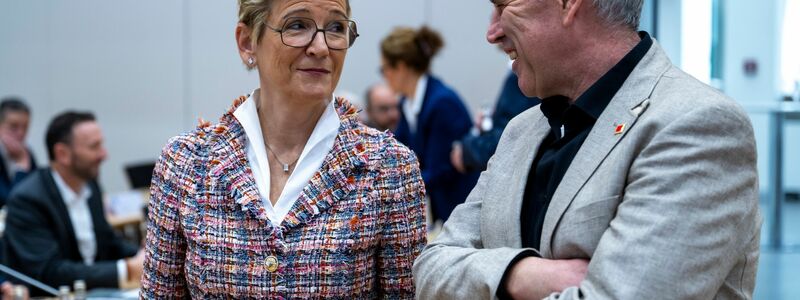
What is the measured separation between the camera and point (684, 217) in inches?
60.0

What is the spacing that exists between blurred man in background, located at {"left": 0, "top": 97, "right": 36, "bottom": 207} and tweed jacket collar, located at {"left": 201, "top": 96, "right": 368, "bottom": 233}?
720 centimetres

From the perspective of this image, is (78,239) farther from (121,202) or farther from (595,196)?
(595,196)

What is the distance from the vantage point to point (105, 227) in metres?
5.08

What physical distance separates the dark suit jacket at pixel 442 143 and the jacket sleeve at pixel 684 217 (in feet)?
12.3

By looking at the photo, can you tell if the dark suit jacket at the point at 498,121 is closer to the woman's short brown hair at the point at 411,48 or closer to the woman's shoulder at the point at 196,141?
the woman's shoulder at the point at 196,141

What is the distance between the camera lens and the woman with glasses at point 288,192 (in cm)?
212

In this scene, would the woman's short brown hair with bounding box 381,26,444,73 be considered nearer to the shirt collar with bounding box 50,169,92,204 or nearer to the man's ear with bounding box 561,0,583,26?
the shirt collar with bounding box 50,169,92,204

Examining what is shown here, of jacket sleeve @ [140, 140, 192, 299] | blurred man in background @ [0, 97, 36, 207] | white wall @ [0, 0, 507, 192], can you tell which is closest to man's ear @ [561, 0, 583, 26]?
jacket sleeve @ [140, 140, 192, 299]

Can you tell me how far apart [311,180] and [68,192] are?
328 centimetres

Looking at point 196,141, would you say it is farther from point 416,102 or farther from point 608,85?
point 416,102

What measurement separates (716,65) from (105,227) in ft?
14.7

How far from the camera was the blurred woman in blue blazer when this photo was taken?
5.40 m

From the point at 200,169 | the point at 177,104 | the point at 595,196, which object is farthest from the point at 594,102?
the point at 177,104

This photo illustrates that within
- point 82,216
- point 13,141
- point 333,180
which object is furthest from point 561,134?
point 13,141
